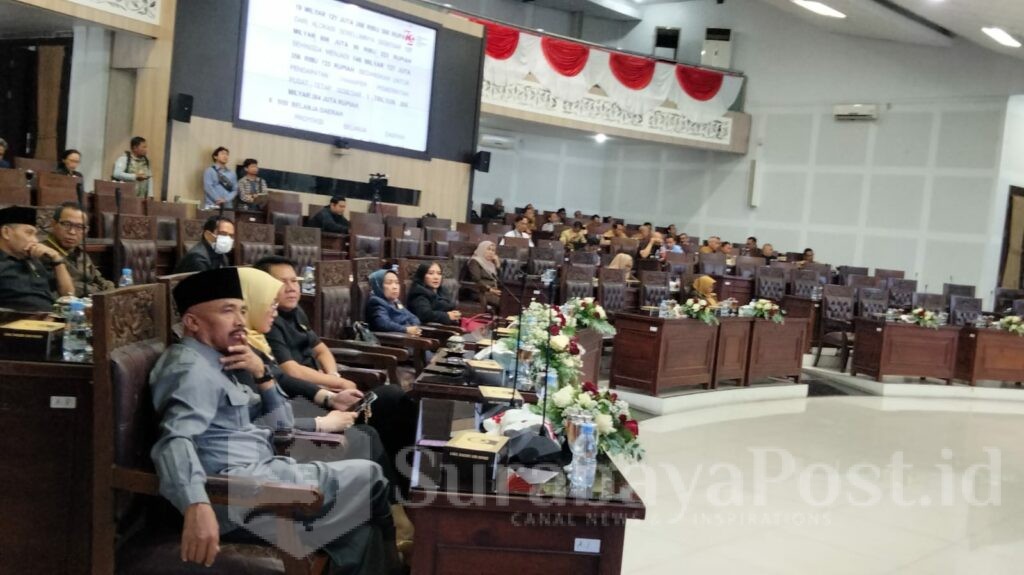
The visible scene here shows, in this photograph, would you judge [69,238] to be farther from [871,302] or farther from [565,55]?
[565,55]

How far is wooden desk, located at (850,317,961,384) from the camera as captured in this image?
340 inches

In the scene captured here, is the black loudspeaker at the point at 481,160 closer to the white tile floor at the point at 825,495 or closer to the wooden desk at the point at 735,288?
the wooden desk at the point at 735,288

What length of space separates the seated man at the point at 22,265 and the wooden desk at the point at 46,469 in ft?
5.77

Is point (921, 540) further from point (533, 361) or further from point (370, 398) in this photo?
point (370, 398)

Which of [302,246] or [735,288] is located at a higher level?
[302,246]

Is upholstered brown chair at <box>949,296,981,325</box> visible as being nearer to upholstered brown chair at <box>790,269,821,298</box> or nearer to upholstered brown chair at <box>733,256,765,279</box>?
upholstered brown chair at <box>790,269,821,298</box>

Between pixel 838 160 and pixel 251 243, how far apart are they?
44.0ft

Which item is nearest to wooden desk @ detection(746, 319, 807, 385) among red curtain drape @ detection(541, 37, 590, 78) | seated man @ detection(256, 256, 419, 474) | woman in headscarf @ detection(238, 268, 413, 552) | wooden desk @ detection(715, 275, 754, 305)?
wooden desk @ detection(715, 275, 754, 305)

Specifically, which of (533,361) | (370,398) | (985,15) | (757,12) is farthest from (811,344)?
(757,12)

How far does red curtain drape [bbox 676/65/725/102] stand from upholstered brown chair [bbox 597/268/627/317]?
9149mm

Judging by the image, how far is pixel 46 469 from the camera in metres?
2.25

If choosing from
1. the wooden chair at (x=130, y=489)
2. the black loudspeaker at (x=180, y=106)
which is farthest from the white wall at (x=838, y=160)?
the wooden chair at (x=130, y=489)

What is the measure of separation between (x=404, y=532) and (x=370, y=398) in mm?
549

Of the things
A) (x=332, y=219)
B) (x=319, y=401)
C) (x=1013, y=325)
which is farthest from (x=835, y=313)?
(x=319, y=401)
